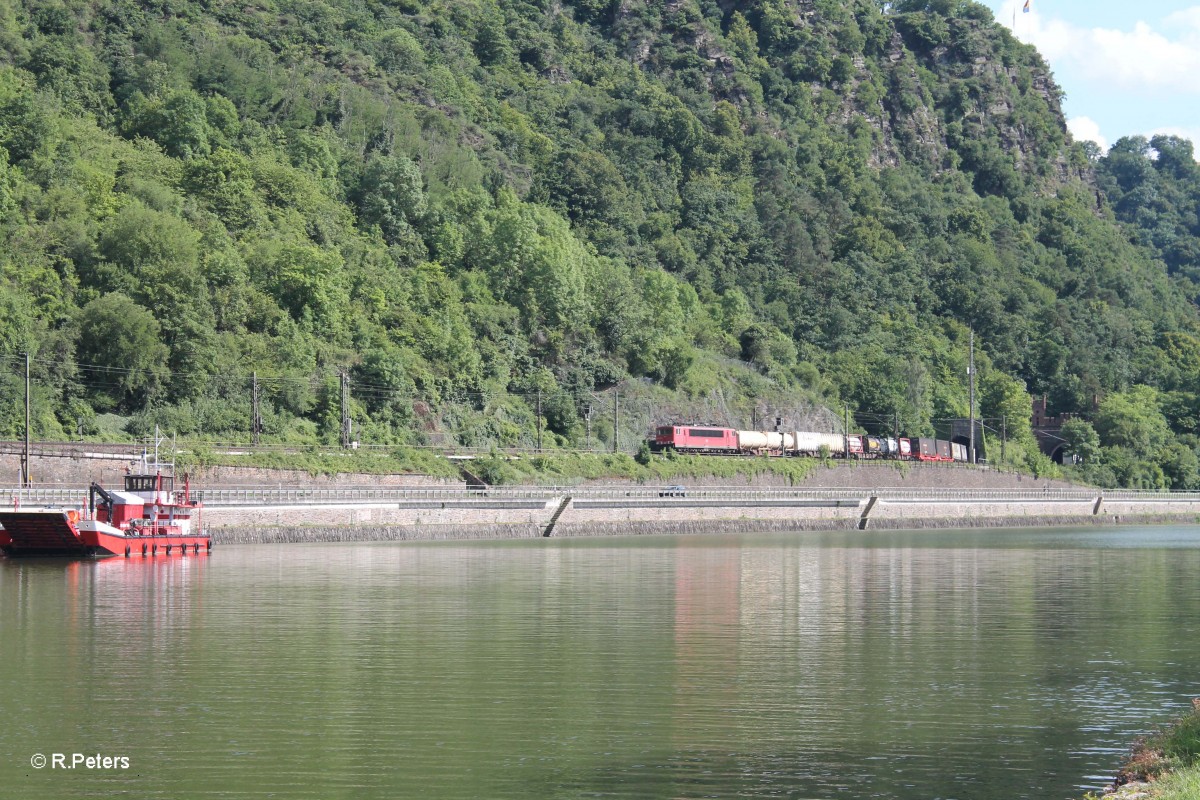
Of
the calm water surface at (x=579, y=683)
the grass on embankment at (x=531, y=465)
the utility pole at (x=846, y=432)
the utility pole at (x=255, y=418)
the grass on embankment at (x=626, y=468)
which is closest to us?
the calm water surface at (x=579, y=683)

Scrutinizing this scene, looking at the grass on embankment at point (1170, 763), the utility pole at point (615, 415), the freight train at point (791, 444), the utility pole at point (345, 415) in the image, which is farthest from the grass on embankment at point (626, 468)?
the grass on embankment at point (1170, 763)

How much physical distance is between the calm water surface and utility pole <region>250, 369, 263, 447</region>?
3585cm

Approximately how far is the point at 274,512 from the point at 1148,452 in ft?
342

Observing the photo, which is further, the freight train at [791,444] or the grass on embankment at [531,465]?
the freight train at [791,444]

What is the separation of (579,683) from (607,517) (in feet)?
174

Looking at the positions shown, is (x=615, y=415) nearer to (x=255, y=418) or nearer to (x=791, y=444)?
(x=791, y=444)

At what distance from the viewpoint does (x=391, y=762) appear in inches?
779

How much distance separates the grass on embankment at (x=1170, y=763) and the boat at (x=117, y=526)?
1609 inches

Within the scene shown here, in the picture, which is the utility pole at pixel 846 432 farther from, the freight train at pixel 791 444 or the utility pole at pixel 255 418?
the utility pole at pixel 255 418

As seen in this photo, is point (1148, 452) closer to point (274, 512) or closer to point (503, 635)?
point (274, 512)

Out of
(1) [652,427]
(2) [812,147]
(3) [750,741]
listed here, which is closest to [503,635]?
(3) [750,741]

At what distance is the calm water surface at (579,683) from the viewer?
19.2 meters

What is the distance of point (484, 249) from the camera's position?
122938mm

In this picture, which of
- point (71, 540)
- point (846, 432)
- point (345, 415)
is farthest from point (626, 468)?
point (71, 540)
